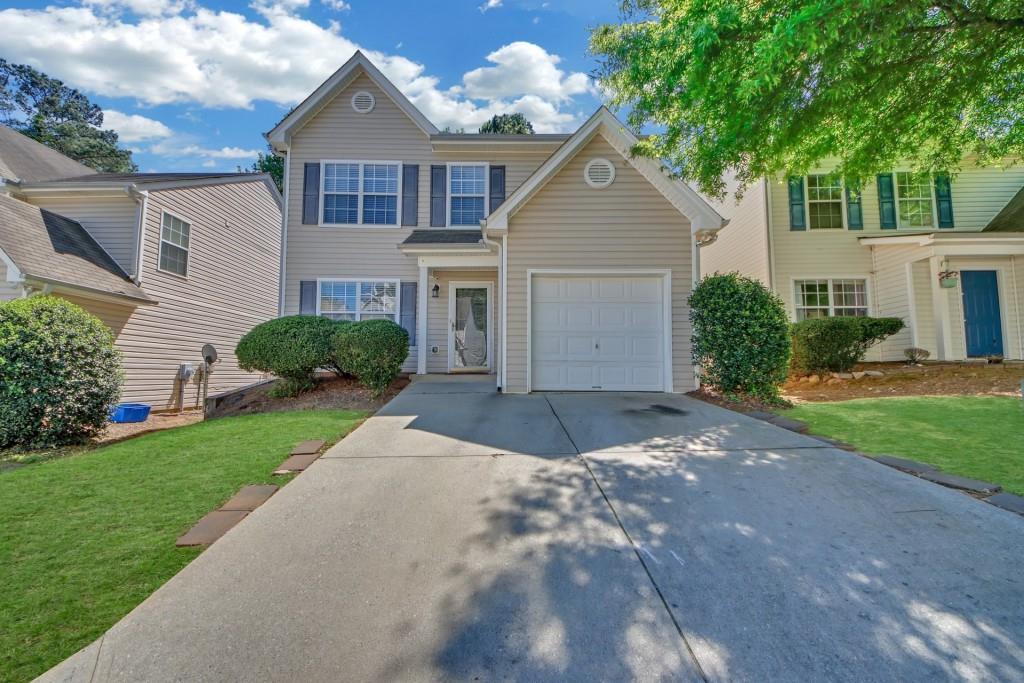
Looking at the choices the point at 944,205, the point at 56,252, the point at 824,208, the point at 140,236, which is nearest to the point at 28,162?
the point at 140,236

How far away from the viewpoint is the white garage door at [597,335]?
8562mm

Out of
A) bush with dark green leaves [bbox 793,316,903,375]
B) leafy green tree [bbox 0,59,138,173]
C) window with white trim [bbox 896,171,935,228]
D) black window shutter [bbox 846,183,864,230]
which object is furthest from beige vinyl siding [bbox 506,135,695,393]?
leafy green tree [bbox 0,59,138,173]

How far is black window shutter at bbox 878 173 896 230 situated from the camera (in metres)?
12.5

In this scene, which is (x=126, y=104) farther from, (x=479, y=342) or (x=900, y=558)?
(x=900, y=558)

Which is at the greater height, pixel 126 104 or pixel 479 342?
pixel 126 104

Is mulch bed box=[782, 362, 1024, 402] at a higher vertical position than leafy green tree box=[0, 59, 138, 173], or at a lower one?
lower

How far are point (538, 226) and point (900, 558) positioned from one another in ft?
23.6

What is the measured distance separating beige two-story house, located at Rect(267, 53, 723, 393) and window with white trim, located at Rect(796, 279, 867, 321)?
6.36 metres

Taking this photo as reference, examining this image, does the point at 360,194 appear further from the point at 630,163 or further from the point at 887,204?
the point at 887,204

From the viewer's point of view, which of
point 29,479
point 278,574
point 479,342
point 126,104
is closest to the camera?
point 278,574

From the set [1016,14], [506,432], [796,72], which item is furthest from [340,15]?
[1016,14]

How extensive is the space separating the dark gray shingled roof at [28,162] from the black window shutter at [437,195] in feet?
35.4

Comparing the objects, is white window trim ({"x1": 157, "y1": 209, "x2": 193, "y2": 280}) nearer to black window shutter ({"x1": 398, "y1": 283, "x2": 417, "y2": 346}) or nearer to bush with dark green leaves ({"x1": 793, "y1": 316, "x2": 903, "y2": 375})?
black window shutter ({"x1": 398, "y1": 283, "x2": 417, "y2": 346})

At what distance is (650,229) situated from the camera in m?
8.59
